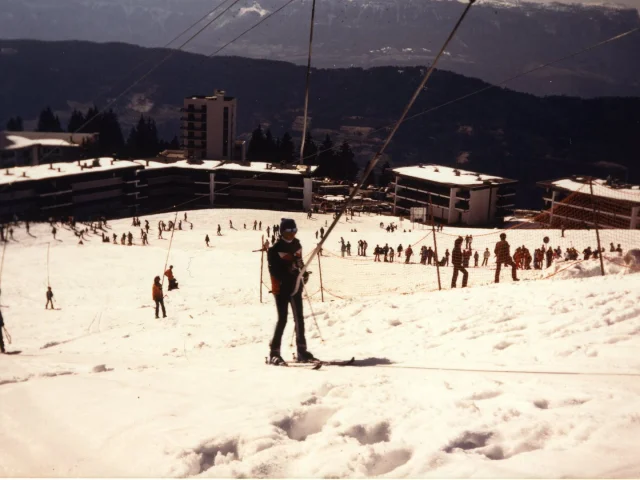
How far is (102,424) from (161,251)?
37.3m

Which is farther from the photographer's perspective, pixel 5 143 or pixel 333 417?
pixel 5 143

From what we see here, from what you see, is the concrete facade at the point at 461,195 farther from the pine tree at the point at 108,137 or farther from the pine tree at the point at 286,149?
the pine tree at the point at 108,137

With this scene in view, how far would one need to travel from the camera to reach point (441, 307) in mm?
10602

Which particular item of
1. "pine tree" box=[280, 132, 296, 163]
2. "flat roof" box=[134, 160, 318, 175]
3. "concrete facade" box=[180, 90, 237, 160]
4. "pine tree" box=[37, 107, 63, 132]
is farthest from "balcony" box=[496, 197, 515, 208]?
"pine tree" box=[37, 107, 63, 132]

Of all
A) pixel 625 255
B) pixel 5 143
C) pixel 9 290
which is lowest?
pixel 9 290

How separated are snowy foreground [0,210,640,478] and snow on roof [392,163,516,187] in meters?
74.3

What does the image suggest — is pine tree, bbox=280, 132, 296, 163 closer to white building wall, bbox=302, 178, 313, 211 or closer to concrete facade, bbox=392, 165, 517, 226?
concrete facade, bbox=392, 165, 517, 226

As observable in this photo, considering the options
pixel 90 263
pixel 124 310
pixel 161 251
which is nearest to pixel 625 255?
pixel 124 310

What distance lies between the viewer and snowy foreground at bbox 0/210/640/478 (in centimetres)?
448

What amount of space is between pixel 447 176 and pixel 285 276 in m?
83.1

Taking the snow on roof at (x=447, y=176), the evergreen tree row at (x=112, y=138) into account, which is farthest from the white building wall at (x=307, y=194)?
the evergreen tree row at (x=112, y=138)

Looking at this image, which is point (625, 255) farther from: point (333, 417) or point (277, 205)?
point (277, 205)

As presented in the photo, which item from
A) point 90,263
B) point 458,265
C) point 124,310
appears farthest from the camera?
point 90,263

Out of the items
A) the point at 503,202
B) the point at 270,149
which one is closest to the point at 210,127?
the point at 270,149
